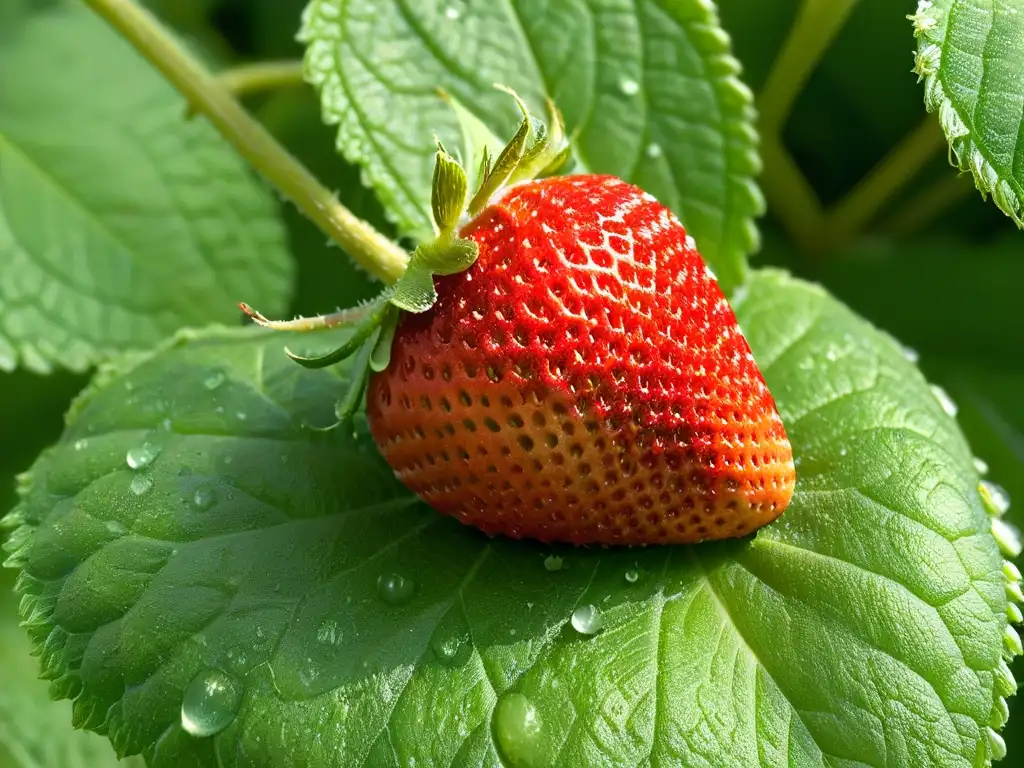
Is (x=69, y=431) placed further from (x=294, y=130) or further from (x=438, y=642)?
(x=294, y=130)

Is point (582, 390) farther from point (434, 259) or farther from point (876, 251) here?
point (876, 251)

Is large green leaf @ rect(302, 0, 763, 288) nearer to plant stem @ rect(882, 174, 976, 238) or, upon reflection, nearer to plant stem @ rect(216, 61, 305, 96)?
plant stem @ rect(216, 61, 305, 96)

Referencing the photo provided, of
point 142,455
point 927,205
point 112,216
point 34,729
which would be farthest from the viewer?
point 927,205

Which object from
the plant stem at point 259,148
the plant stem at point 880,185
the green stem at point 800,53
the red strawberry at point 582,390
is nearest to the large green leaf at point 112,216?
the plant stem at point 259,148

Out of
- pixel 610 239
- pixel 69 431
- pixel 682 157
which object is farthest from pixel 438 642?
pixel 682 157

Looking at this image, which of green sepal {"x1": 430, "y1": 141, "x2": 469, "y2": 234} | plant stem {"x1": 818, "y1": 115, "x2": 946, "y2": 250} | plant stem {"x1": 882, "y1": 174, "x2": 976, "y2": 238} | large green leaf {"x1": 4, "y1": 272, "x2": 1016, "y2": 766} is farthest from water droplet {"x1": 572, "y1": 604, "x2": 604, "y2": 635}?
plant stem {"x1": 882, "y1": 174, "x2": 976, "y2": 238}

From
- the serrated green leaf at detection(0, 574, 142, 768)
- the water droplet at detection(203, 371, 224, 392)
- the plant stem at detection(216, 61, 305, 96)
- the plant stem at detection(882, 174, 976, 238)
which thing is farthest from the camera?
the plant stem at detection(882, 174, 976, 238)

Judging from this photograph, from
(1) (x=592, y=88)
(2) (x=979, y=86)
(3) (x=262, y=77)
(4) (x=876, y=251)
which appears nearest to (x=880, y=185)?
(4) (x=876, y=251)
